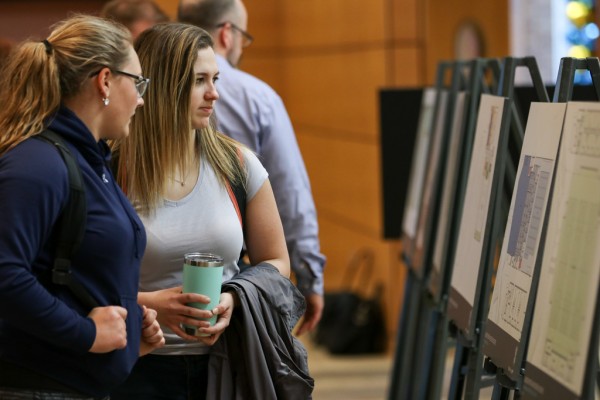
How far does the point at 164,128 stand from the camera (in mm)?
2564

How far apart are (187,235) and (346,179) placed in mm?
5705

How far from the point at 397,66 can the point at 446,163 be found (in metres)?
3.08

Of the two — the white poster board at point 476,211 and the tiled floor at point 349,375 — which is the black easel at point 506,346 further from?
the tiled floor at point 349,375

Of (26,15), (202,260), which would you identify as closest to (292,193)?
(202,260)

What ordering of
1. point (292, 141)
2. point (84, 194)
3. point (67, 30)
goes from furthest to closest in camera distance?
point (292, 141) → point (67, 30) → point (84, 194)

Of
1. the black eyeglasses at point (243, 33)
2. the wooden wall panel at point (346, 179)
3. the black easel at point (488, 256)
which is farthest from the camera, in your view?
the wooden wall panel at point (346, 179)

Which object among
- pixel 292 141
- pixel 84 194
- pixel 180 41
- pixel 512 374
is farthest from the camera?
pixel 292 141

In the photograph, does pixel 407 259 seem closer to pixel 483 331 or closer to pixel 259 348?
pixel 483 331

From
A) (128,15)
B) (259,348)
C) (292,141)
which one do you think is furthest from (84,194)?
(128,15)

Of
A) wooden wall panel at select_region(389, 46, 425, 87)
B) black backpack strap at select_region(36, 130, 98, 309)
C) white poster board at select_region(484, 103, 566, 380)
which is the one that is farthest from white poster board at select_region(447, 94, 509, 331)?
wooden wall panel at select_region(389, 46, 425, 87)

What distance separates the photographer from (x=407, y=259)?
4898 millimetres

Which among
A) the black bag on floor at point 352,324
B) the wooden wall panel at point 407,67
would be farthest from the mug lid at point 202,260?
the wooden wall panel at point 407,67

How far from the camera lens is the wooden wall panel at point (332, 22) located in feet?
24.8

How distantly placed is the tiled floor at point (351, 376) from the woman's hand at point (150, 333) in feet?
11.9
